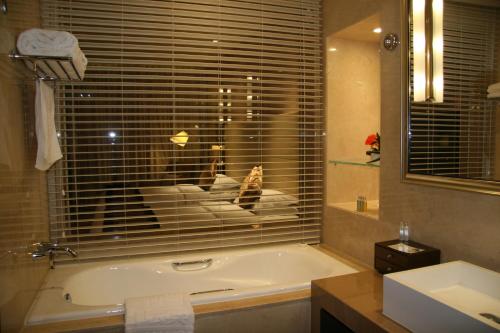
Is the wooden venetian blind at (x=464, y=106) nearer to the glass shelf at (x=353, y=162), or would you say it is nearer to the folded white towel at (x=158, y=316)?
the glass shelf at (x=353, y=162)

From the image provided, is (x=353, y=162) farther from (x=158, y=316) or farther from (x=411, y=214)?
(x=158, y=316)

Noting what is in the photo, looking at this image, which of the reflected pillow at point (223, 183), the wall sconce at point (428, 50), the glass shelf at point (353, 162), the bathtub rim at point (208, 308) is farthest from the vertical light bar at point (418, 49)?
the reflected pillow at point (223, 183)

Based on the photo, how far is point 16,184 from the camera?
1.61 m

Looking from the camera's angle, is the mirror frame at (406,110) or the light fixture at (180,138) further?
the light fixture at (180,138)

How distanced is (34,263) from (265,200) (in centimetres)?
155

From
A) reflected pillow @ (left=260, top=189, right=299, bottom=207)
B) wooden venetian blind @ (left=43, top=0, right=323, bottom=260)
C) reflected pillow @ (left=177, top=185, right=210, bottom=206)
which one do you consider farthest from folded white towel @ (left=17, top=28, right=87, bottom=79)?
reflected pillow @ (left=260, top=189, right=299, bottom=207)

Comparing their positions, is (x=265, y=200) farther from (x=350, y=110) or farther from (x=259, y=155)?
(x=350, y=110)

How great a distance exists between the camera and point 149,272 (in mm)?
2395

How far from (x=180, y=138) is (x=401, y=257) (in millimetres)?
1599

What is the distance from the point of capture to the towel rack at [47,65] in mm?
1536

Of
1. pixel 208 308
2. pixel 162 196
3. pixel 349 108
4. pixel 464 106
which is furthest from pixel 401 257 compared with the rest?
pixel 162 196

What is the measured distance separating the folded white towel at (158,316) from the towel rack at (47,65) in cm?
A: 120

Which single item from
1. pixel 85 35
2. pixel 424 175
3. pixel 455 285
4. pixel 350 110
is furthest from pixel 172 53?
pixel 455 285

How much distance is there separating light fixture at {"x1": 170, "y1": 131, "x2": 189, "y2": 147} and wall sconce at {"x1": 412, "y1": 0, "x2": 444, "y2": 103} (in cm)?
149
